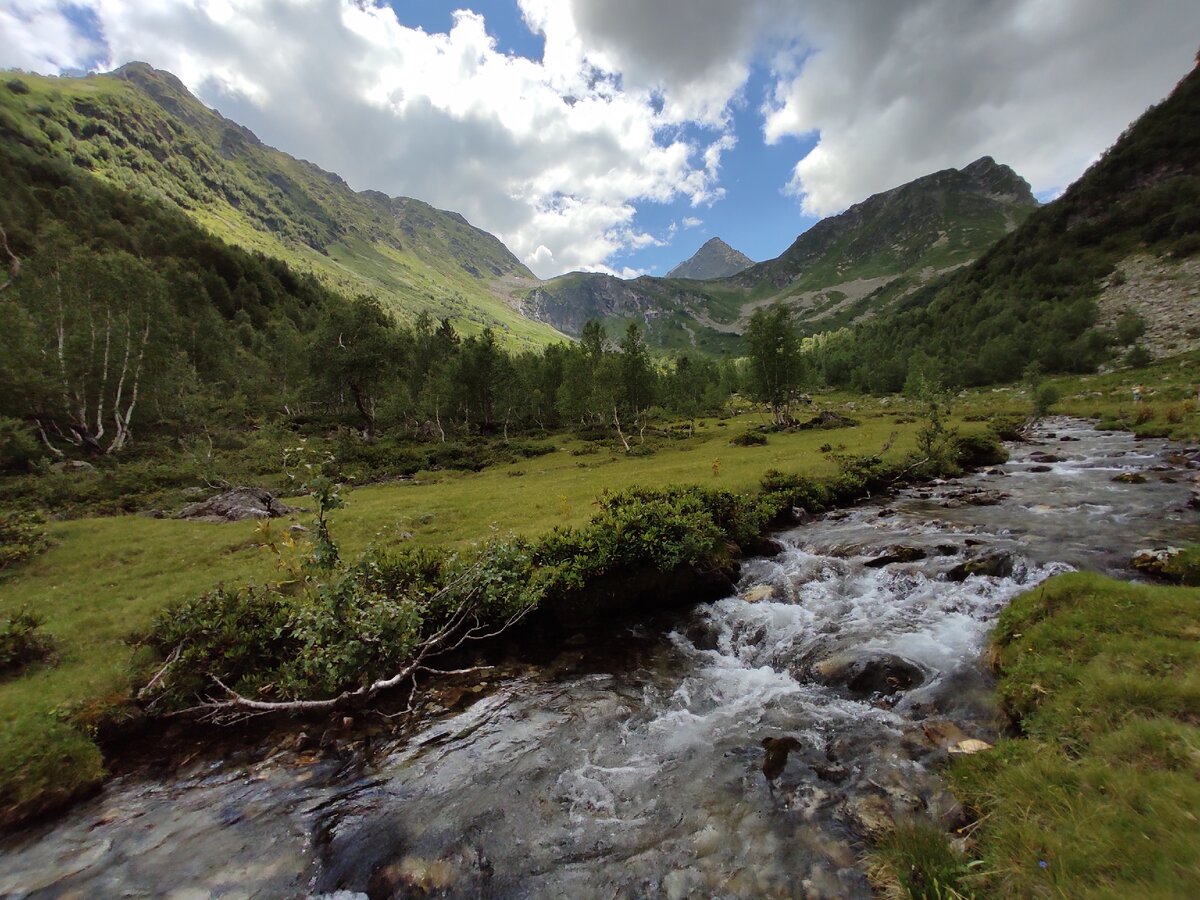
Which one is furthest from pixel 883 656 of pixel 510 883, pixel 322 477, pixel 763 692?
pixel 322 477

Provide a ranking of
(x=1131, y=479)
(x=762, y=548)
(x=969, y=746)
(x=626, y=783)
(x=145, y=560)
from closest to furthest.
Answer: (x=969, y=746) < (x=626, y=783) < (x=145, y=560) < (x=762, y=548) < (x=1131, y=479)

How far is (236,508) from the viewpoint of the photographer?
3006 cm

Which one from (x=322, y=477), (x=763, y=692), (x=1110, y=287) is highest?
(x=1110, y=287)

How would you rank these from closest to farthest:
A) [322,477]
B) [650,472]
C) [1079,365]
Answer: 1. [322,477]
2. [650,472]
3. [1079,365]

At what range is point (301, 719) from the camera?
11.7 metres

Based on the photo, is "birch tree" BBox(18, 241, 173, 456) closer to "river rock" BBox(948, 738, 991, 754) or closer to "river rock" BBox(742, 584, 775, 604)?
"river rock" BBox(742, 584, 775, 604)

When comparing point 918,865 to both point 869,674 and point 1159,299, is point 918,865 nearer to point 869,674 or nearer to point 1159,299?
point 869,674

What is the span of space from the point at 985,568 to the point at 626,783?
14.5 m

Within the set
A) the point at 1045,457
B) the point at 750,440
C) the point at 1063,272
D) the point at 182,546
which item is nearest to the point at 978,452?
the point at 1045,457

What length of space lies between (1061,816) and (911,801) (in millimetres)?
2735

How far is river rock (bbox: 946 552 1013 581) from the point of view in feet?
51.9

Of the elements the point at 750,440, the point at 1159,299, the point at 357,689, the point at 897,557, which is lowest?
the point at 897,557

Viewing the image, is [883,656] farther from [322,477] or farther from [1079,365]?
[1079,365]

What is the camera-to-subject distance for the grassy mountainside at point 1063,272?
10888cm
